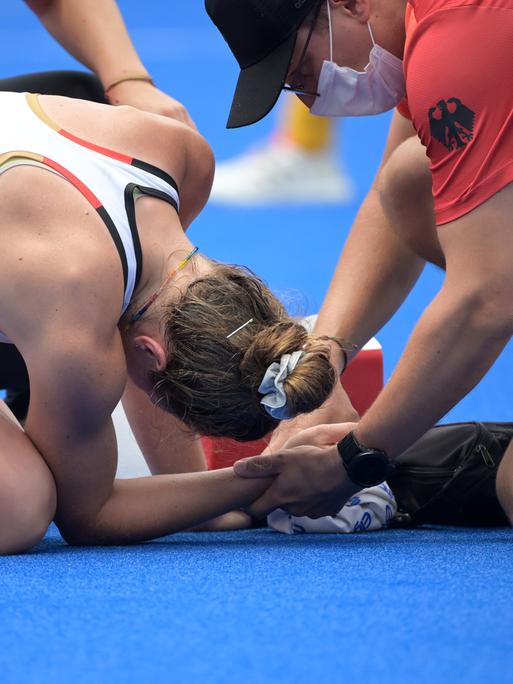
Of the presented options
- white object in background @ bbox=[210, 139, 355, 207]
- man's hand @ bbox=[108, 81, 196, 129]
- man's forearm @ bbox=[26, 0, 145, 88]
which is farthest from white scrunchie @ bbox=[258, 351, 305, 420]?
white object in background @ bbox=[210, 139, 355, 207]

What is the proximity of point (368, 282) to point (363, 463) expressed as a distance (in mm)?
822

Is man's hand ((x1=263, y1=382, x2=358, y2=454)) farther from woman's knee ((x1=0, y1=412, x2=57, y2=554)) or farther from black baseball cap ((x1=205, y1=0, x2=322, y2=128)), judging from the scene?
black baseball cap ((x1=205, y1=0, x2=322, y2=128))

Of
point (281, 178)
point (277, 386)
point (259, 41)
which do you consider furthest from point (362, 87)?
point (281, 178)

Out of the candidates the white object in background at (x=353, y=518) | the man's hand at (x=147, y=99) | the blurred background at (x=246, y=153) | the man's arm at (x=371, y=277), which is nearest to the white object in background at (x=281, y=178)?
the blurred background at (x=246, y=153)

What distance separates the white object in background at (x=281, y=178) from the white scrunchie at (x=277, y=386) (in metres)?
5.25

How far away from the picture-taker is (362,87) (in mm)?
2641

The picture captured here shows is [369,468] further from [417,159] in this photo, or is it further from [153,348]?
[417,159]

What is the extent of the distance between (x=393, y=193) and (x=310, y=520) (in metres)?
0.84

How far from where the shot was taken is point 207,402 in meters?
2.49

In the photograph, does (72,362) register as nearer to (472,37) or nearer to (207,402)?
(207,402)

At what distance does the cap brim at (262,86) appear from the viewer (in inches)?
101

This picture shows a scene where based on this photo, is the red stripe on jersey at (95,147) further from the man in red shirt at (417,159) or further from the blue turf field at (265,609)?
the blue turf field at (265,609)

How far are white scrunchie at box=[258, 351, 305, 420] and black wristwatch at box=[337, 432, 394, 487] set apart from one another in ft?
0.64

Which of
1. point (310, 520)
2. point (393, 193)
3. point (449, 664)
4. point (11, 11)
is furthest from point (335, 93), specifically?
point (11, 11)
